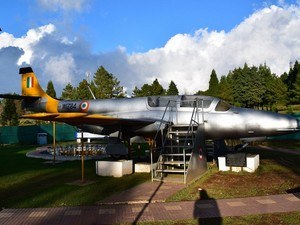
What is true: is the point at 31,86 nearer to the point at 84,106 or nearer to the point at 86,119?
the point at 84,106

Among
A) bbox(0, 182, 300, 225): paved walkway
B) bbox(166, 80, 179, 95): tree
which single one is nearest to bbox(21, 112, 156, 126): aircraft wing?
bbox(0, 182, 300, 225): paved walkway

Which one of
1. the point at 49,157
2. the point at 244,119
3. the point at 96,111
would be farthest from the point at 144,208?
the point at 49,157

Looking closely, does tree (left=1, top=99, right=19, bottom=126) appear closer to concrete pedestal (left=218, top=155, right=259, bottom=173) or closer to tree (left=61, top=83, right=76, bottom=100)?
tree (left=61, top=83, right=76, bottom=100)

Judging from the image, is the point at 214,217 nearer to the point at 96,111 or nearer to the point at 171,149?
the point at 171,149

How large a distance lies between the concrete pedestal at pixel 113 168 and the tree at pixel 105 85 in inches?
1992

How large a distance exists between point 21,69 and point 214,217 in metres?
21.1

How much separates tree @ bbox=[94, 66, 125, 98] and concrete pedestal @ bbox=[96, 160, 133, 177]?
1992 inches

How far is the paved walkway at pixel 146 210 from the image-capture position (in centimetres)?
811

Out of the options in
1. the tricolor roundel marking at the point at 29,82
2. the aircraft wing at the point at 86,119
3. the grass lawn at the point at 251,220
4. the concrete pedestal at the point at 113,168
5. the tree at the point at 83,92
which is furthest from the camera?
the tree at the point at 83,92

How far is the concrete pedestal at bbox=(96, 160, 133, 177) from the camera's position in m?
15.0

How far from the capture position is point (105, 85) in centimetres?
6575

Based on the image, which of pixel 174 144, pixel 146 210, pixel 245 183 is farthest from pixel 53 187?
pixel 245 183

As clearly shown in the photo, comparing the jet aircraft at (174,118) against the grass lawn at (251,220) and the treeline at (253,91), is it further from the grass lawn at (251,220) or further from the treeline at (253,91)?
the treeline at (253,91)

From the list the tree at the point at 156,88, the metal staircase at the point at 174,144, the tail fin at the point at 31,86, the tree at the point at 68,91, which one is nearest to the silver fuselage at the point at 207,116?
the metal staircase at the point at 174,144
